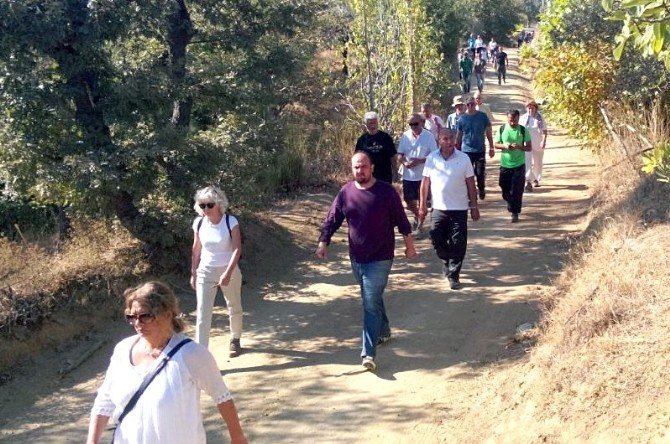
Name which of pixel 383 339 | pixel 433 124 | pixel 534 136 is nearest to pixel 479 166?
pixel 433 124

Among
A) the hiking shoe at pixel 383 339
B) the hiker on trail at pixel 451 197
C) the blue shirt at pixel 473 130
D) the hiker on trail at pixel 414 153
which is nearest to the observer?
the hiking shoe at pixel 383 339

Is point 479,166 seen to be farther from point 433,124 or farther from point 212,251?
point 212,251

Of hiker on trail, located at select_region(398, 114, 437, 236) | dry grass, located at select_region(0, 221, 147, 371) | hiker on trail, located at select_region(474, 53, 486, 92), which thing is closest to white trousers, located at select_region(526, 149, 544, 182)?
hiker on trail, located at select_region(398, 114, 437, 236)

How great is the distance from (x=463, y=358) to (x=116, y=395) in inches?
144

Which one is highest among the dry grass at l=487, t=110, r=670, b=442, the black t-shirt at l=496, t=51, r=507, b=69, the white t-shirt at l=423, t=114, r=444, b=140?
the black t-shirt at l=496, t=51, r=507, b=69

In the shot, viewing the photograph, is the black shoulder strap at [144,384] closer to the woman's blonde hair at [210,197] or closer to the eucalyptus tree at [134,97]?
the woman's blonde hair at [210,197]

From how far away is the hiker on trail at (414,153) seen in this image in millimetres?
9734

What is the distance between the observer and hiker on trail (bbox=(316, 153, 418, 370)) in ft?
20.0

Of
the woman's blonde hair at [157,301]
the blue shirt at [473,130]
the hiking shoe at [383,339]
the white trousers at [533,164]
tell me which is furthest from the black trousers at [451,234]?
the white trousers at [533,164]

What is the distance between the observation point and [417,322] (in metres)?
7.25

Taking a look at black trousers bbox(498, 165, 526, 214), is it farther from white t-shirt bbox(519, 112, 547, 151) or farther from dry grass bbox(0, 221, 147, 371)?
dry grass bbox(0, 221, 147, 371)

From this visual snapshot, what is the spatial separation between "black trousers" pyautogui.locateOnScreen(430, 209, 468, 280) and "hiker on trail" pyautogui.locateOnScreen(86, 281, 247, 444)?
15.4 feet

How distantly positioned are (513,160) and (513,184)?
1.10ft

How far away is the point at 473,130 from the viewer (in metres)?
10.9
